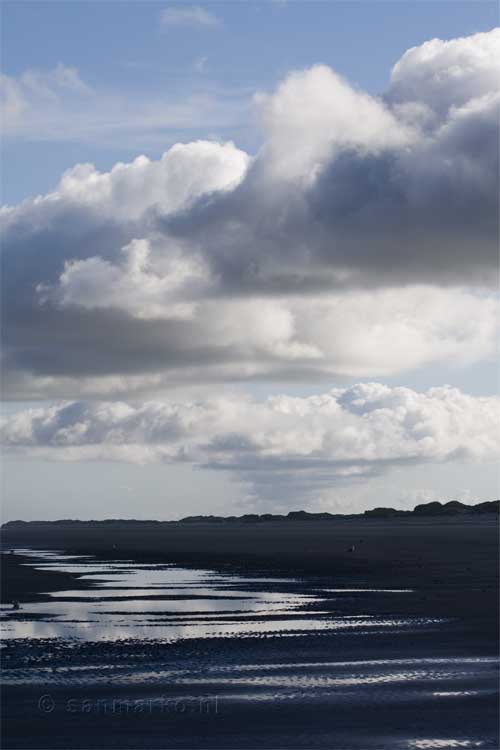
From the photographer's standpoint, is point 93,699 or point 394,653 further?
point 394,653

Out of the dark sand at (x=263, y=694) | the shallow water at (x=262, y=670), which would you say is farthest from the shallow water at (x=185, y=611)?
the dark sand at (x=263, y=694)

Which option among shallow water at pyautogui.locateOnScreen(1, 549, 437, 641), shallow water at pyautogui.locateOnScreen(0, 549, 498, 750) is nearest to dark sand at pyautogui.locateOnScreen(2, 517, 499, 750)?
shallow water at pyautogui.locateOnScreen(0, 549, 498, 750)

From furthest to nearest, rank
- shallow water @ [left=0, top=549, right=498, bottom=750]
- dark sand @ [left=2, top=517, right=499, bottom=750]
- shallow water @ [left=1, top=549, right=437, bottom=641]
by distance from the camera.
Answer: shallow water @ [left=1, top=549, right=437, bottom=641] < shallow water @ [left=0, top=549, right=498, bottom=750] < dark sand @ [left=2, top=517, right=499, bottom=750]

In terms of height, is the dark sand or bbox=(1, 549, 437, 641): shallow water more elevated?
bbox=(1, 549, 437, 641): shallow water

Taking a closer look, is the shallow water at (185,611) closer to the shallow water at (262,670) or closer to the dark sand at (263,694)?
the shallow water at (262,670)

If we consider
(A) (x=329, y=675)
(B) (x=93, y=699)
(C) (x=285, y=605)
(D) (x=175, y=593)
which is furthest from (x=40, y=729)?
(D) (x=175, y=593)

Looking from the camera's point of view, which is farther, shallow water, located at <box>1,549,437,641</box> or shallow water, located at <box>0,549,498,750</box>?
shallow water, located at <box>1,549,437,641</box>

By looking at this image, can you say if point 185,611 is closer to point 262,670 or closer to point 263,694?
point 262,670

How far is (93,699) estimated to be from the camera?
26016 millimetres

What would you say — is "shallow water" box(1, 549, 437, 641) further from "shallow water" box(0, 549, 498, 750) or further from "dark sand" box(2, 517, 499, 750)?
"dark sand" box(2, 517, 499, 750)

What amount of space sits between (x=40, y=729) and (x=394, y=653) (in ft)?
44.8

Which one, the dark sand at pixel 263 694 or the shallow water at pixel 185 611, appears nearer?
the dark sand at pixel 263 694

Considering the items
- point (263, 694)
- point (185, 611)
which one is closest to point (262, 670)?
point (263, 694)

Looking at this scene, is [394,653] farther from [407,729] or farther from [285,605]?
[285,605]
